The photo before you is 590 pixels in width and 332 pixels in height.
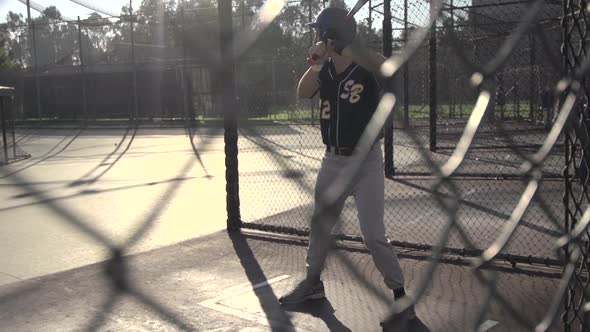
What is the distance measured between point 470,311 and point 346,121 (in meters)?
1.44

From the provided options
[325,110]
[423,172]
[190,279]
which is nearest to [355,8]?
[325,110]

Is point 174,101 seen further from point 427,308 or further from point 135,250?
point 427,308

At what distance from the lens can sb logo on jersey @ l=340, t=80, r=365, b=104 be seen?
370cm

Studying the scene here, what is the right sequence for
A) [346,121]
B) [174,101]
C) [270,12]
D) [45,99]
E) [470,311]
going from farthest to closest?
1. [45,99]
2. [174,101]
3. [470,311]
4. [346,121]
5. [270,12]

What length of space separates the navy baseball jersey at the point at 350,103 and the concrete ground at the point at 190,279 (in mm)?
721

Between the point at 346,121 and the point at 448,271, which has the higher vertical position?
the point at 346,121

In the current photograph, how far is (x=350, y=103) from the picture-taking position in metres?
3.72

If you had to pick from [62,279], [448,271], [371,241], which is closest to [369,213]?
[371,241]

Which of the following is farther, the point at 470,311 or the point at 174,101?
the point at 174,101

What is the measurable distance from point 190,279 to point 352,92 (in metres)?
2.04

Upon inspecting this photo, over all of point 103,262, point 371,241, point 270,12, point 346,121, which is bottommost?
point 103,262

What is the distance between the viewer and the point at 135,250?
5680mm

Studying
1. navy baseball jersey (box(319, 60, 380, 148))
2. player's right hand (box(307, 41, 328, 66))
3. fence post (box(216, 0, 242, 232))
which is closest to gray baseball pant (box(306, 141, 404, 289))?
navy baseball jersey (box(319, 60, 380, 148))

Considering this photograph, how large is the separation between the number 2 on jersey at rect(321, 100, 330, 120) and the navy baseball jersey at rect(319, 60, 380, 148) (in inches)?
0.8
